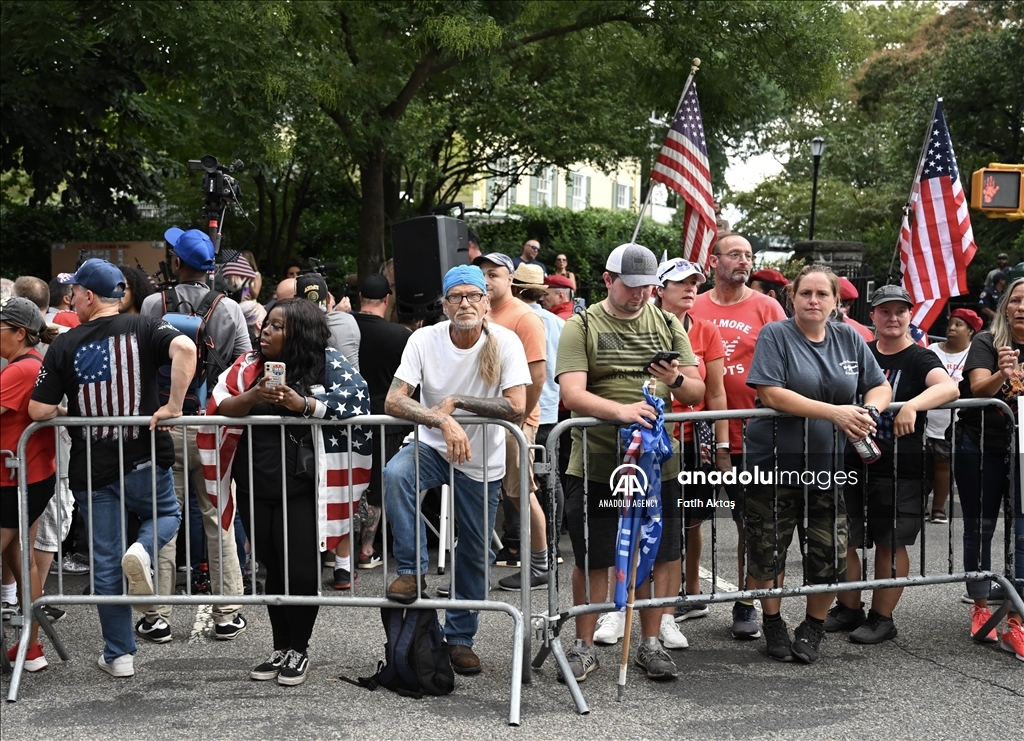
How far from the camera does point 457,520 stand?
221 inches

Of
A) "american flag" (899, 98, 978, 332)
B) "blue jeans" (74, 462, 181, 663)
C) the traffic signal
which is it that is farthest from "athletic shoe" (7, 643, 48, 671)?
the traffic signal

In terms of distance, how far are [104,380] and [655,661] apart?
2937 mm

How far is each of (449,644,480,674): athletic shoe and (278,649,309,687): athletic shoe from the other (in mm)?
712

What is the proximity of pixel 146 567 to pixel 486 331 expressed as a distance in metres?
1.93

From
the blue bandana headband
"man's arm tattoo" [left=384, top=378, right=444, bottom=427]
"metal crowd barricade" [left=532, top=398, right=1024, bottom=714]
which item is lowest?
"metal crowd barricade" [left=532, top=398, right=1024, bottom=714]

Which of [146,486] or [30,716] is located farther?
[146,486]

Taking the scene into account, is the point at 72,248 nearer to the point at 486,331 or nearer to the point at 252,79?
the point at 252,79

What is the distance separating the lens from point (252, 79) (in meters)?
14.0

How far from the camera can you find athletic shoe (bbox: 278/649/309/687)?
5.44 m

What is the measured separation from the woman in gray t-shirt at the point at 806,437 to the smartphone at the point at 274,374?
2.26 m

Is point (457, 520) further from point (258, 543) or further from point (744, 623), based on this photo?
point (744, 623)

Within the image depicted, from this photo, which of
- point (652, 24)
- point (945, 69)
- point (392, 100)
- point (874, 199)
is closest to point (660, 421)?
point (392, 100)

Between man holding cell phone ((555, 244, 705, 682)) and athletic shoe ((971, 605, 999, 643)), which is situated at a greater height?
man holding cell phone ((555, 244, 705, 682))

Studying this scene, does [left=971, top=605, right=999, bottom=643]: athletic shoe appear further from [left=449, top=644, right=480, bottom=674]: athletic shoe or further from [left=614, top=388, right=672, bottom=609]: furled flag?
[left=449, top=644, right=480, bottom=674]: athletic shoe
